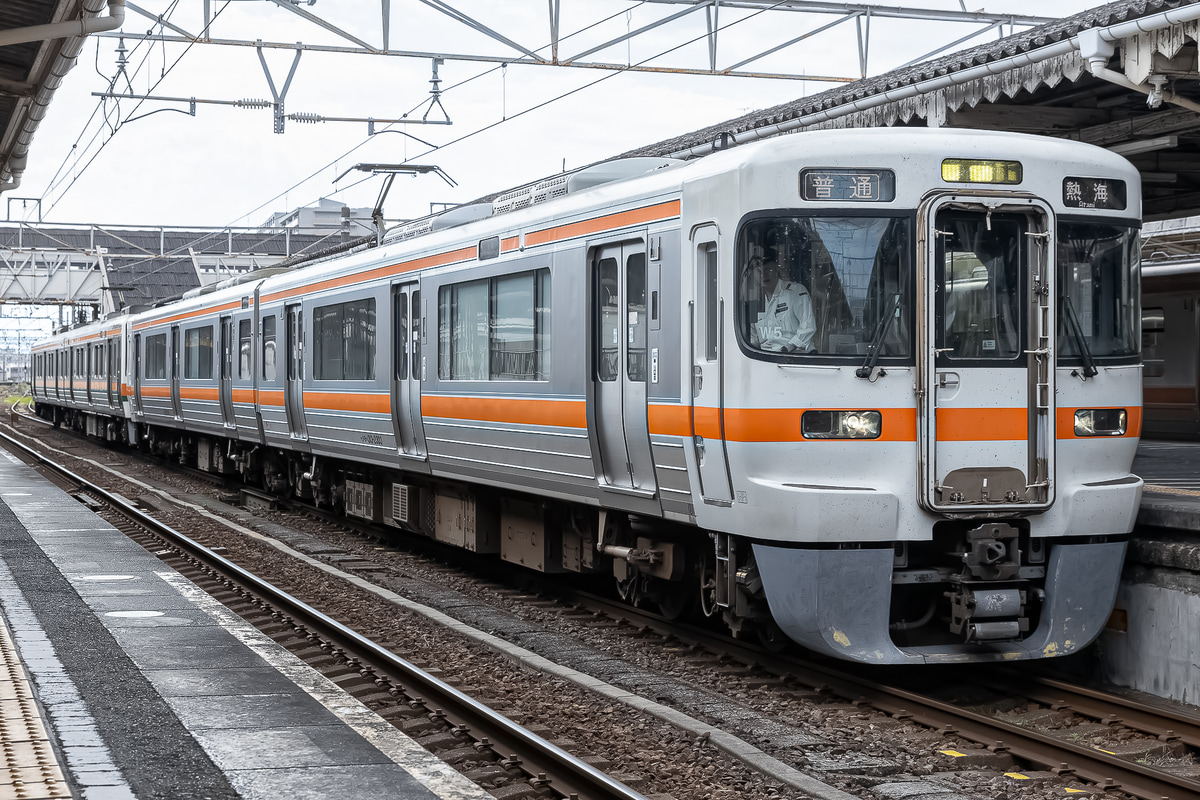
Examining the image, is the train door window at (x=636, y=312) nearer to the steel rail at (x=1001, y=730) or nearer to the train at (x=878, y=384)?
the train at (x=878, y=384)

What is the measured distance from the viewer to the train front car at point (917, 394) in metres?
7.15

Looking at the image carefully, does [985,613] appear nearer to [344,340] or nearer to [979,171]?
[979,171]

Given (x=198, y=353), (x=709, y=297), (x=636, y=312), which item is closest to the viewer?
(x=709, y=297)

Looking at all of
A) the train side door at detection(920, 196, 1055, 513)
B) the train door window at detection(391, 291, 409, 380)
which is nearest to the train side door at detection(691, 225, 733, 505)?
the train side door at detection(920, 196, 1055, 513)

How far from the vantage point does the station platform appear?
18.1ft

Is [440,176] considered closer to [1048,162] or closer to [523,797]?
[1048,162]

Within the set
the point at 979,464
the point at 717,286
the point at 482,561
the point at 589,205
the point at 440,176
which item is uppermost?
the point at 440,176

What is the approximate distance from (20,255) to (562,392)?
45.9 m

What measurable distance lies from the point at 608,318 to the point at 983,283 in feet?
8.47

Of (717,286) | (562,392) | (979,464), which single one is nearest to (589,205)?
(562,392)

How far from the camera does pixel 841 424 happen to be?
717 cm

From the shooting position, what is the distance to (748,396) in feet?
23.7

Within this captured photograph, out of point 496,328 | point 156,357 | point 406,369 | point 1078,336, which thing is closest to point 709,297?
point 1078,336

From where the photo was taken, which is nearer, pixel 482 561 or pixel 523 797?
pixel 523 797
